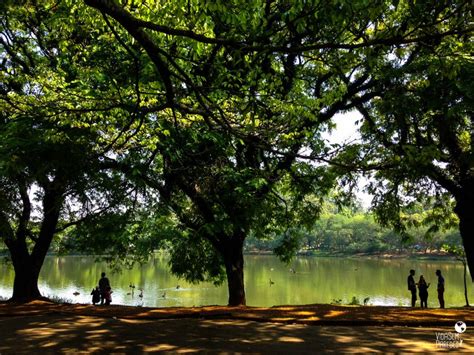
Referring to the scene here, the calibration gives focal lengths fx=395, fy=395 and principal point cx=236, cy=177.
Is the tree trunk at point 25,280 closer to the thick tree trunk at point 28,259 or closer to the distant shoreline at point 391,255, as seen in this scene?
the thick tree trunk at point 28,259

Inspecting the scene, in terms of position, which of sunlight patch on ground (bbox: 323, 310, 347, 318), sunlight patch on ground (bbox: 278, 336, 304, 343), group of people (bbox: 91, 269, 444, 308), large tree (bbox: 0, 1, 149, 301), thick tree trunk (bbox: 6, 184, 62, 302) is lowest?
group of people (bbox: 91, 269, 444, 308)

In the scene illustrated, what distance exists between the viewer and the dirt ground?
5941 millimetres

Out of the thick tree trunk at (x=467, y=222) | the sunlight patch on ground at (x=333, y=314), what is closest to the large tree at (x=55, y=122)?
the sunlight patch on ground at (x=333, y=314)

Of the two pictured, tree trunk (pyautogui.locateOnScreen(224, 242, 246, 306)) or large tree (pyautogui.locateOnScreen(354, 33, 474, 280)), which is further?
tree trunk (pyautogui.locateOnScreen(224, 242, 246, 306))

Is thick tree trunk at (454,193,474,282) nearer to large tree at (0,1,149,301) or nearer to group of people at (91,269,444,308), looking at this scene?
group of people at (91,269,444,308)

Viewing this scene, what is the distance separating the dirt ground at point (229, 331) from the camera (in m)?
5.94

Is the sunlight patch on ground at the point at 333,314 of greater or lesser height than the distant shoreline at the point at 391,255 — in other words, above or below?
above

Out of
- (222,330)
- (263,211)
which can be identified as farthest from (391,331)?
(263,211)

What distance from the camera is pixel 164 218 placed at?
36.7 feet

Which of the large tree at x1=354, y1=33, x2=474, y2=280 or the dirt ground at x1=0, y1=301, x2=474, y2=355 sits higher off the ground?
the large tree at x1=354, y1=33, x2=474, y2=280

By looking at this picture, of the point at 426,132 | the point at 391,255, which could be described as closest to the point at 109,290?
the point at 426,132

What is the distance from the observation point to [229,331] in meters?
7.14

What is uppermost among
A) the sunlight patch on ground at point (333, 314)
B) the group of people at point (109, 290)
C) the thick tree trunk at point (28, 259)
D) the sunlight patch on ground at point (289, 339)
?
the thick tree trunk at point (28, 259)

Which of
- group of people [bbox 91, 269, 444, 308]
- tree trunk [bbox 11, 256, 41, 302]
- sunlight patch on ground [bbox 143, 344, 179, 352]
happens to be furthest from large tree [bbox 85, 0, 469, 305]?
tree trunk [bbox 11, 256, 41, 302]
